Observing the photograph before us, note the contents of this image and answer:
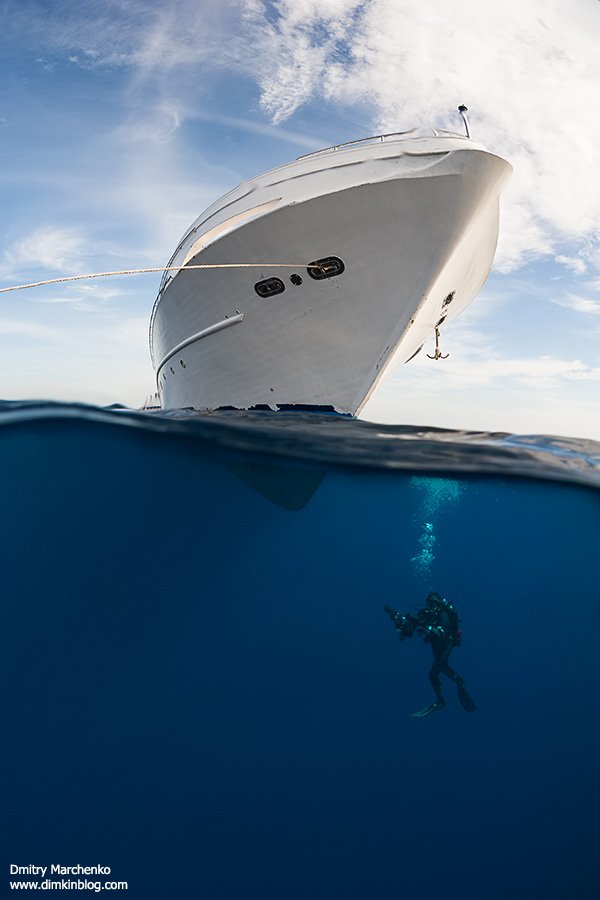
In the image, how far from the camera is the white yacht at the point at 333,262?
9727 mm

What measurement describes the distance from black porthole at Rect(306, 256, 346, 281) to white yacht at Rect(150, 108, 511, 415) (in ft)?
0.07

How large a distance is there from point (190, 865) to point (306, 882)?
23.1 ft

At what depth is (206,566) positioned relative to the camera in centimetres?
1212

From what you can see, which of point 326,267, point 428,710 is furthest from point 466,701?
point 326,267

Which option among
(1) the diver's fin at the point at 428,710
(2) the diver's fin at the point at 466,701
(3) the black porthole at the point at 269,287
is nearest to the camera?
(1) the diver's fin at the point at 428,710

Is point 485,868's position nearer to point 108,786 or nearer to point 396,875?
point 396,875

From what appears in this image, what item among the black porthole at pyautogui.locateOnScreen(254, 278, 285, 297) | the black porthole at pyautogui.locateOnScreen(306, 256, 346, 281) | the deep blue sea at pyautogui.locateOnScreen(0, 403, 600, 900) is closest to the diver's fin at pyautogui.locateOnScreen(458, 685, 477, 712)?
the deep blue sea at pyautogui.locateOnScreen(0, 403, 600, 900)

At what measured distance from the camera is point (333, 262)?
10180 millimetres

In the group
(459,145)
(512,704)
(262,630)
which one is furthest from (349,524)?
(512,704)

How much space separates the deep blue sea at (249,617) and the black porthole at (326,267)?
3.01 metres

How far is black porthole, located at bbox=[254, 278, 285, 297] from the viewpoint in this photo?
10605mm

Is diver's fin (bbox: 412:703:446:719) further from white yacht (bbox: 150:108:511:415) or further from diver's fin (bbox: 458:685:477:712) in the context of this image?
white yacht (bbox: 150:108:511:415)

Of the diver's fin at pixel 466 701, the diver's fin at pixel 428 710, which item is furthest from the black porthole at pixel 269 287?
the diver's fin at pixel 466 701

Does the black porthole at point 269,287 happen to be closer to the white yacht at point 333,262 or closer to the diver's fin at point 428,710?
the white yacht at point 333,262
